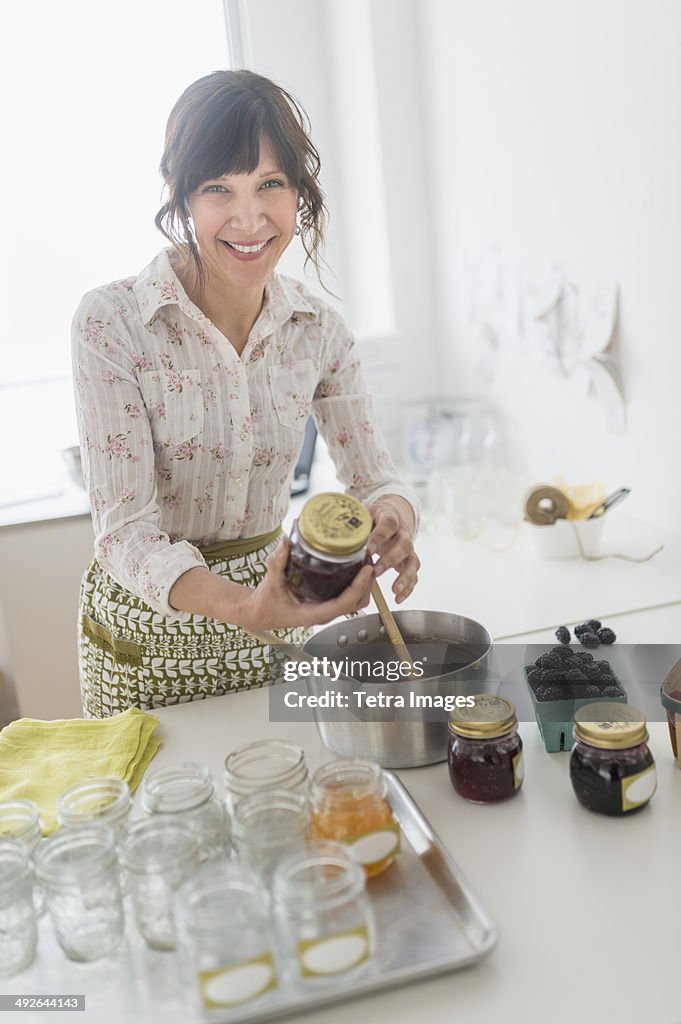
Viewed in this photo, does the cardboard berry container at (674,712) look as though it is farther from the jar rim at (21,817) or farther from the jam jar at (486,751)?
the jar rim at (21,817)

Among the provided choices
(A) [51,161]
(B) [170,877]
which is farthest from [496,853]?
(A) [51,161]

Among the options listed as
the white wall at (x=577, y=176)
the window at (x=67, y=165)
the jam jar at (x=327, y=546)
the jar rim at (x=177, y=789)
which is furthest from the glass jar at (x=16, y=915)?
the window at (x=67, y=165)

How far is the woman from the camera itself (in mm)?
1250

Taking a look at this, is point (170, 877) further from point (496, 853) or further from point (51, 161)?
point (51, 161)

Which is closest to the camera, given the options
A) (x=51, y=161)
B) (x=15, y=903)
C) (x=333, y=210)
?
(x=15, y=903)

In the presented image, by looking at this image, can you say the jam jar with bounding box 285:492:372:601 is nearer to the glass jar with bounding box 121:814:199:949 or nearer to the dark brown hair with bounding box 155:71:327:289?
the glass jar with bounding box 121:814:199:949

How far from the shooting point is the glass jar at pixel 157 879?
2.75 feet

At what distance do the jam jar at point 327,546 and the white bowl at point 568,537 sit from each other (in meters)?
1.20

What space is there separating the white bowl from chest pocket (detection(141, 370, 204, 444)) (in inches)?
38.5

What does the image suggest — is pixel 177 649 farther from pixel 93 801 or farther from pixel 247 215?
pixel 247 215

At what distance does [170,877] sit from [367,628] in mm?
467

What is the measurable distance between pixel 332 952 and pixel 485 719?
1.08 ft

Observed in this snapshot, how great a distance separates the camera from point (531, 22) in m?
2.31

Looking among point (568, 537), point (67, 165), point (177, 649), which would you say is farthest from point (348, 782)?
point (67, 165)
